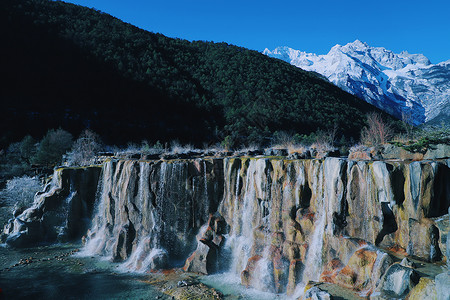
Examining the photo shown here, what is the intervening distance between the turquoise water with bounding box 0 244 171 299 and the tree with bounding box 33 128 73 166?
1973 centimetres

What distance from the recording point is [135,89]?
5472 cm

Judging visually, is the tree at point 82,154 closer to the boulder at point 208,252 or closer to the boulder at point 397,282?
the boulder at point 208,252

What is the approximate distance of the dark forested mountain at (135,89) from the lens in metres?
45.0

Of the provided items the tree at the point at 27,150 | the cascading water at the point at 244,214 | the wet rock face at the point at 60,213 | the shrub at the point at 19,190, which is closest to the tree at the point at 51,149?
the tree at the point at 27,150

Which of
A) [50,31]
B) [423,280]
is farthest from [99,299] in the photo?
[50,31]

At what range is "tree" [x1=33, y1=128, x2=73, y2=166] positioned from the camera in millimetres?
34312

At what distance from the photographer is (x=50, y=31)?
194 feet

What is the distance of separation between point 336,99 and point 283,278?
165 feet

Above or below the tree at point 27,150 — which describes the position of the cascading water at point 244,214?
below

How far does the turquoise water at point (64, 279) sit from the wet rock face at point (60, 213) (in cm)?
180

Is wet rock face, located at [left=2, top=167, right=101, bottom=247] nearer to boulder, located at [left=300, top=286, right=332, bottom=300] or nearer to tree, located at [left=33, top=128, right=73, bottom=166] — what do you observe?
tree, located at [left=33, top=128, right=73, bottom=166]

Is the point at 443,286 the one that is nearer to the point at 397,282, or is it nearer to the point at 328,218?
the point at 397,282

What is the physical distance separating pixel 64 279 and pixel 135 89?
45.5 metres

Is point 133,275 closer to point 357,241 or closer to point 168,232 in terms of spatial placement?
point 168,232
